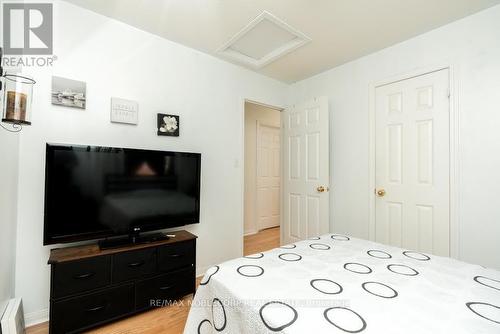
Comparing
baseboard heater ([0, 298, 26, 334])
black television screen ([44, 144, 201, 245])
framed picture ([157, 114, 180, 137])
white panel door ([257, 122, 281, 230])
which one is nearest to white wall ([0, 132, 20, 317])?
baseboard heater ([0, 298, 26, 334])

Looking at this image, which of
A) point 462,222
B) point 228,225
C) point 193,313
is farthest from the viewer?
point 228,225

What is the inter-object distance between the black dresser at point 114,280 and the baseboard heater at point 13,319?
17cm

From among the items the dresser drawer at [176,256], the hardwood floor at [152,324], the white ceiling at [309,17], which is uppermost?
the white ceiling at [309,17]

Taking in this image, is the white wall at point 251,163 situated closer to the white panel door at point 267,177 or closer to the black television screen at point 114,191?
the white panel door at point 267,177

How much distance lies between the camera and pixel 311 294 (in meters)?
0.94

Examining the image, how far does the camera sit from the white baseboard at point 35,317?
1.68 metres

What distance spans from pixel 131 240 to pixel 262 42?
2326 millimetres

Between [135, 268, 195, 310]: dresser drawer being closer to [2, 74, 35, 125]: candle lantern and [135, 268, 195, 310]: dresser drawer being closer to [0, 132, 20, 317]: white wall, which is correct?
[0, 132, 20, 317]: white wall

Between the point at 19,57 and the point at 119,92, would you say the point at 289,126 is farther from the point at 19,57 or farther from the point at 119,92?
the point at 19,57

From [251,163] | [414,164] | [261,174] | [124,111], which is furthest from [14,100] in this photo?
[261,174]

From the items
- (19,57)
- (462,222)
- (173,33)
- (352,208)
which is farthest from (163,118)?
(462,222)

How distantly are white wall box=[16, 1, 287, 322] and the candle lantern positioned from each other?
28.6 inches

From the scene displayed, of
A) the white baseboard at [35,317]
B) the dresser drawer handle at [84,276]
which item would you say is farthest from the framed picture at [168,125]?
the white baseboard at [35,317]

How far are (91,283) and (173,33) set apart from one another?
7.52 ft
